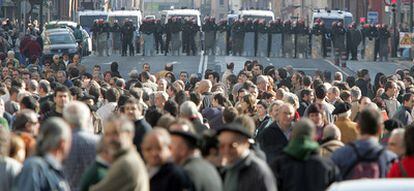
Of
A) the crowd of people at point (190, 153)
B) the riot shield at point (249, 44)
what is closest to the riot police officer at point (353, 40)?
the riot shield at point (249, 44)

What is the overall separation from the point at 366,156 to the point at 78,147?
2398mm

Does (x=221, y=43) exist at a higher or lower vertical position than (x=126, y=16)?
lower

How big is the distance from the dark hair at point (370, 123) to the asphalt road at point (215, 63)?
4138 centimetres

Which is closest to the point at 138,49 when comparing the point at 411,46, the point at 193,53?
the point at 193,53

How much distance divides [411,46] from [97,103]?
142 feet

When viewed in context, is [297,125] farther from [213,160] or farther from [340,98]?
[340,98]

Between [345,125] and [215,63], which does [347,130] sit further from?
[215,63]

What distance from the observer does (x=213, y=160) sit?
13492mm

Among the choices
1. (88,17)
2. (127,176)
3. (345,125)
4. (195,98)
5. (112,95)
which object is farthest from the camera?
(88,17)

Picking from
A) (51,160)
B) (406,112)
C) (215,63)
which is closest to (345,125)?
(406,112)

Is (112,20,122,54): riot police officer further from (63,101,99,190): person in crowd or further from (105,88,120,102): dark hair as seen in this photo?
(63,101,99,190): person in crowd

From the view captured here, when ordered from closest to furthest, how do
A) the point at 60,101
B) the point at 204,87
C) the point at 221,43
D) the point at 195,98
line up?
the point at 60,101, the point at 195,98, the point at 204,87, the point at 221,43

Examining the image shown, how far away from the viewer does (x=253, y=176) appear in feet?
42.8

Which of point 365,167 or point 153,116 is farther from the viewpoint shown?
point 153,116
